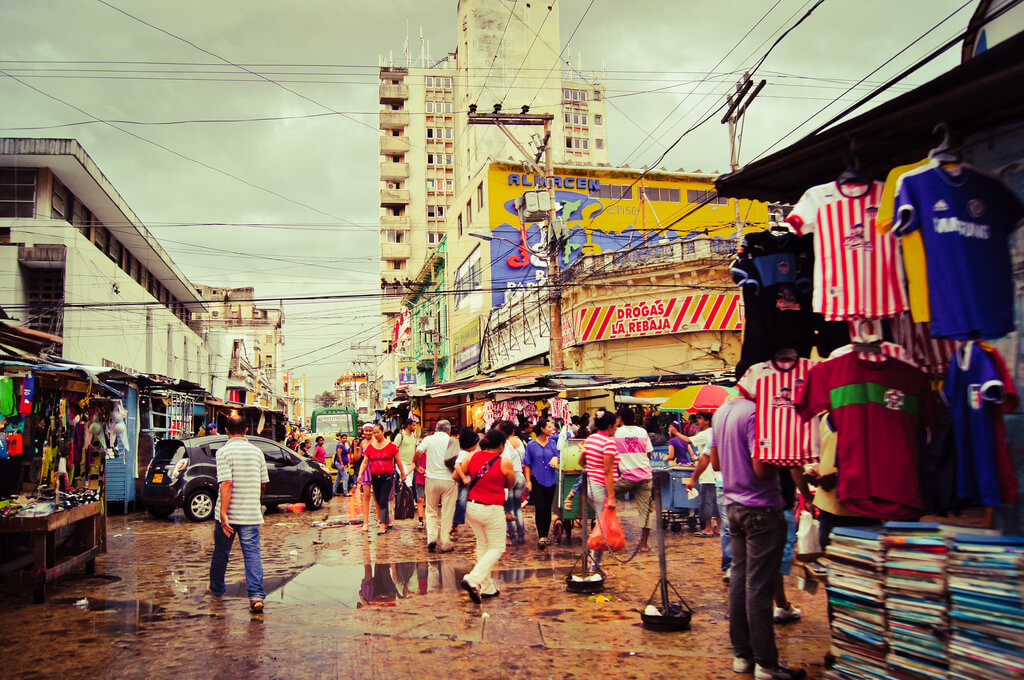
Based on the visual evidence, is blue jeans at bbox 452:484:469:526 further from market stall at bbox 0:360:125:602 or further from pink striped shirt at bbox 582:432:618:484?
market stall at bbox 0:360:125:602

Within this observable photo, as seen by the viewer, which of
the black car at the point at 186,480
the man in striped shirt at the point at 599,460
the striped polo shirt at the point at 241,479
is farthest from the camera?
the black car at the point at 186,480

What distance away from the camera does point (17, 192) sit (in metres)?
21.4

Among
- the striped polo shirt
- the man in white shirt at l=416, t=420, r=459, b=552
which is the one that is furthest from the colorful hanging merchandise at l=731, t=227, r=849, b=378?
the man in white shirt at l=416, t=420, r=459, b=552

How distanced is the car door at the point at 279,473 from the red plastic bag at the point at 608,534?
36.4ft

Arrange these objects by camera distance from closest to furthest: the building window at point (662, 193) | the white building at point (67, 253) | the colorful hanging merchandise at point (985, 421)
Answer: the colorful hanging merchandise at point (985, 421) → the white building at point (67, 253) → the building window at point (662, 193)

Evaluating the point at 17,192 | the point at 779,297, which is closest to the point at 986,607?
the point at 779,297

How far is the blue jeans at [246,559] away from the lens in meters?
7.50

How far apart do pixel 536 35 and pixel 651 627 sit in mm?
48755

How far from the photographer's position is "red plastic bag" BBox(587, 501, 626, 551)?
777cm

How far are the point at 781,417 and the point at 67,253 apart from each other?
21039 mm

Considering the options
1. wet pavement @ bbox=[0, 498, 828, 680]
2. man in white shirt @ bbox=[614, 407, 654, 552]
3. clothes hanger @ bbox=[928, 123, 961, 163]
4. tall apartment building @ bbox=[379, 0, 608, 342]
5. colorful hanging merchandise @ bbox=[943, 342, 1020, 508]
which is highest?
tall apartment building @ bbox=[379, 0, 608, 342]

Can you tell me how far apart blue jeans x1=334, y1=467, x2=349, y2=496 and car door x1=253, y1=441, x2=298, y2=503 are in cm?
421

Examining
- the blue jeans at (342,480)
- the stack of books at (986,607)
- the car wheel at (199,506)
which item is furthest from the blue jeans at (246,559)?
the blue jeans at (342,480)

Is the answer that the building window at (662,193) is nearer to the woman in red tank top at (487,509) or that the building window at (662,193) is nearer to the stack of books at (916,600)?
the woman in red tank top at (487,509)
